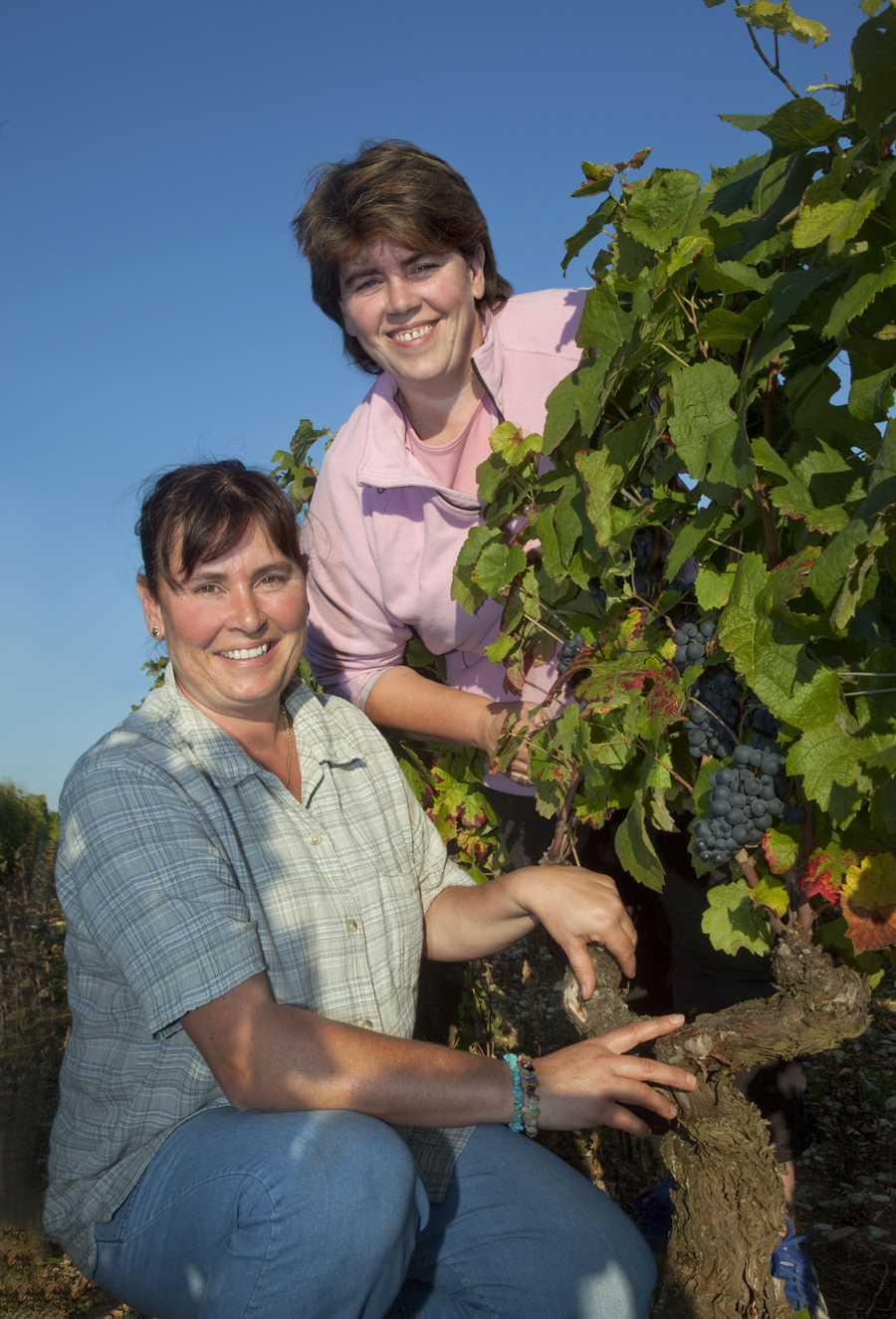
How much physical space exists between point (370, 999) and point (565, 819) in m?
0.59

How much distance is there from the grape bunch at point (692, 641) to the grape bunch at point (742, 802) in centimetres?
20

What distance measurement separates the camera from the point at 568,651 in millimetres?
2670

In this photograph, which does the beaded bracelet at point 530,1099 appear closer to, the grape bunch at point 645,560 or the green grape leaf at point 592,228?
the grape bunch at point 645,560

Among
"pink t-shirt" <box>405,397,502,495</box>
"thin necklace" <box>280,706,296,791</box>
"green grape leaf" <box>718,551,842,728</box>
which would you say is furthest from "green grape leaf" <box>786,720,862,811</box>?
"pink t-shirt" <box>405,397,502,495</box>

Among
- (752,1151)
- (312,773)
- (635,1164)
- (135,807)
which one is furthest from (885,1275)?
(135,807)

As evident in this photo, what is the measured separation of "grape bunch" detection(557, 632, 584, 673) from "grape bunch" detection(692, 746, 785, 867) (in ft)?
1.93

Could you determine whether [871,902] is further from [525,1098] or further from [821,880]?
[525,1098]

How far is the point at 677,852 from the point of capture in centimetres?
298

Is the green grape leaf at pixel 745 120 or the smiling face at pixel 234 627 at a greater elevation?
the green grape leaf at pixel 745 120

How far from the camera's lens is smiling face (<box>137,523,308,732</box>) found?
8.91 ft

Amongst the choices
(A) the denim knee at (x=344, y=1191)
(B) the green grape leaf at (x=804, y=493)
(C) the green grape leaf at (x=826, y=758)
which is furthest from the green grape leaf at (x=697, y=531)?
(A) the denim knee at (x=344, y=1191)

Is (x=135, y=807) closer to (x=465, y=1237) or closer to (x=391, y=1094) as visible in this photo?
(x=391, y=1094)

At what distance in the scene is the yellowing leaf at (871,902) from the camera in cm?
202

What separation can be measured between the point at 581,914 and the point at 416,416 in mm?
1440
